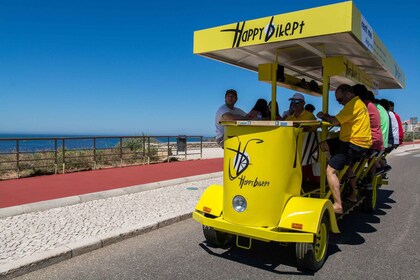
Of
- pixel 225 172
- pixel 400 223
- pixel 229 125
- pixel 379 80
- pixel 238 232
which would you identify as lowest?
pixel 400 223

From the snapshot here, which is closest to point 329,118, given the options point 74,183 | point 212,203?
point 212,203

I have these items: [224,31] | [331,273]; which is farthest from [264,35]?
[331,273]

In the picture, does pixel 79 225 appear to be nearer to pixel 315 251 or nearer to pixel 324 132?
pixel 315 251

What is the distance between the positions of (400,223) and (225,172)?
4.03 metres

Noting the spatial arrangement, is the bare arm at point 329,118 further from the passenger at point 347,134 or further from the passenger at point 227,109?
the passenger at point 227,109

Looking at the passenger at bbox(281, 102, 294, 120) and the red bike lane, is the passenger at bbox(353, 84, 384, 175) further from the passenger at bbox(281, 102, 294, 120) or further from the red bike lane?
the red bike lane

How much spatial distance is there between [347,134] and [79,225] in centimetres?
453

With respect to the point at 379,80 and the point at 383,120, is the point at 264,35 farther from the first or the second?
the point at 379,80

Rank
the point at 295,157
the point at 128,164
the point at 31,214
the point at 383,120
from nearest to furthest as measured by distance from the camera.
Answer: the point at 295,157, the point at 31,214, the point at 383,120, the point at 128,164

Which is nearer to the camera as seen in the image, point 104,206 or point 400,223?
point 400,223

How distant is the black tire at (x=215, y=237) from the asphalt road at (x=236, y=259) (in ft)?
0.37

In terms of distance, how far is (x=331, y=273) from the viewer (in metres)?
4.36

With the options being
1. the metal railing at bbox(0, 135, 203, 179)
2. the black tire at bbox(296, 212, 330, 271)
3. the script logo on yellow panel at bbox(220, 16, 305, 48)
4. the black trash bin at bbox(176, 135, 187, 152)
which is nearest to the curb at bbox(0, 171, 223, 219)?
the metal railing at bbox(0, 135, 203, 179)

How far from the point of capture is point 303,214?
4.30m
